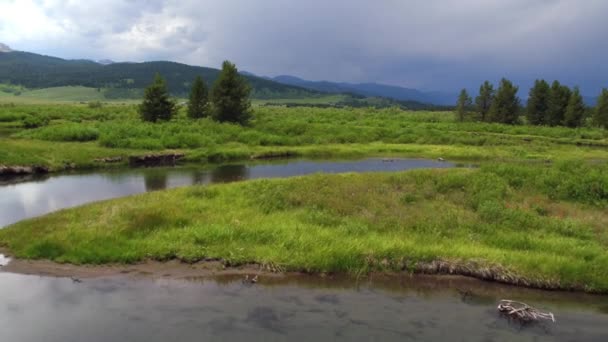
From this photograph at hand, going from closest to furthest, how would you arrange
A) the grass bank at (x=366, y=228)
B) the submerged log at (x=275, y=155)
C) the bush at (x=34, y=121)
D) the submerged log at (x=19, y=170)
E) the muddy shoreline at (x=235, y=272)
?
the muddy shoreline at (x=235, y=272), the grass bank at (x=366, y=228), the submerged log at (x=19, y=170), the submerged log at (x=275, y=155), the bush at (x=34, y=121)

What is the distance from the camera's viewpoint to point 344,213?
63.5 ft

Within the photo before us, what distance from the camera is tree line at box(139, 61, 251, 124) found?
60250 mm

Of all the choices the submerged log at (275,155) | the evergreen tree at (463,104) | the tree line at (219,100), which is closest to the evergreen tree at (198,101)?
the tree line at (219,100)

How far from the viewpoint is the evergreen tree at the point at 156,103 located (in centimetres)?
5988

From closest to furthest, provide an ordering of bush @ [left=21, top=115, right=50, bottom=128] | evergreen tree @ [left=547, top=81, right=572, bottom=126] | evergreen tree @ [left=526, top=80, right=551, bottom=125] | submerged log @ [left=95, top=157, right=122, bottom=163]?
1. submerged log @ [left=95, top=157, right=122, bottom=163]
2. bush @ [left=21, top=115, right=50, bottom=128]
3. evergreen tree @ [left=547, top=81, right=572, bottom=126]
4. evergreen tree @ [left=526, top=80, right=551, bottom=125]

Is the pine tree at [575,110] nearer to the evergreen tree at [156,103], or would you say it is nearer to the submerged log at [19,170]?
the evergreen tree at [156,103]

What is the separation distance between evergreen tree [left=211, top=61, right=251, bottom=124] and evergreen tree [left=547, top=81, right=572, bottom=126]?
63132mm

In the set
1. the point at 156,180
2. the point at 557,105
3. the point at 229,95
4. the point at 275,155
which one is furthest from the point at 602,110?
the point at 156,180

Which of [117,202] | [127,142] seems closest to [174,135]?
[127,142]

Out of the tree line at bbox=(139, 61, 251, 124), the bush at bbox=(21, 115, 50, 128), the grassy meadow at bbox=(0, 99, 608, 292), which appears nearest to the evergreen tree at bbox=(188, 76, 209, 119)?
the tree line at bbox=(139, 61, 251, 124)

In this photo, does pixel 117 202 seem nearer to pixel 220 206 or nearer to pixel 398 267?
pixel 220 206

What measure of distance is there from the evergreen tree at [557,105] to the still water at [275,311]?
87037 millimetres

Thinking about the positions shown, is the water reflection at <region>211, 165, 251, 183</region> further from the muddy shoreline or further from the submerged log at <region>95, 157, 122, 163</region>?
the muddy shoreline

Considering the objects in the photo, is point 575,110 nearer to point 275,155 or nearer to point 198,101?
point 275,155
